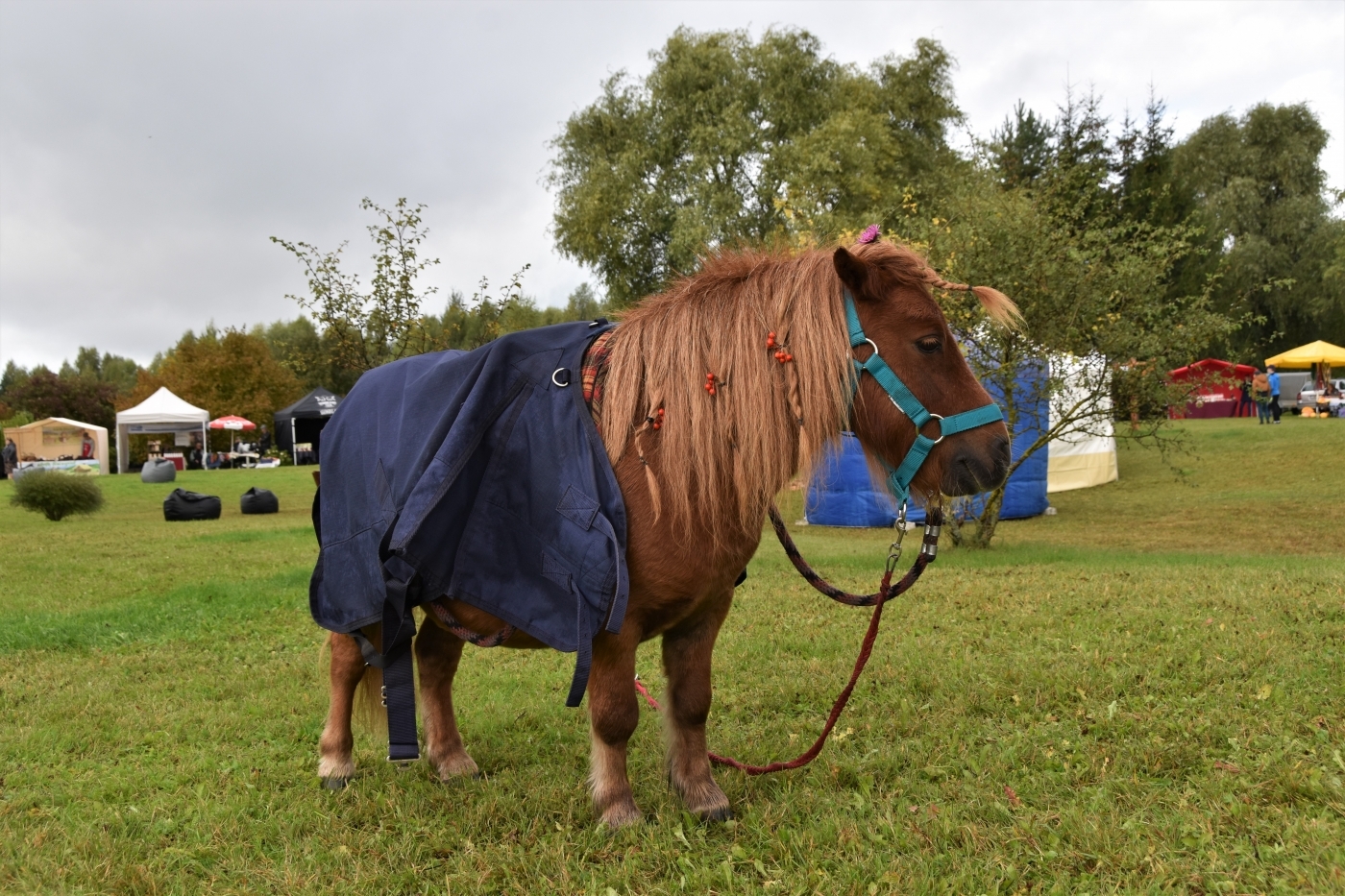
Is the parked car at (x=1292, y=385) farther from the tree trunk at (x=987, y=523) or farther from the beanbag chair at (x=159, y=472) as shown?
the beanbag chair at (x=159, y=472)

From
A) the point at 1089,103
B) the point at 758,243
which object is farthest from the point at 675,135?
the point at 758,243

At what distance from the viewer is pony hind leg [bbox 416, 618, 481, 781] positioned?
168 inches

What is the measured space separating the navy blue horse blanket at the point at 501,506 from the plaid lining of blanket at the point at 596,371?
1.2 inches

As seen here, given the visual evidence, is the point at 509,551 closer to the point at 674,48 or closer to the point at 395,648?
the point at 395,648

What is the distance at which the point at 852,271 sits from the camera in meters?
3.15

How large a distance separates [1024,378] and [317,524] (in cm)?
999

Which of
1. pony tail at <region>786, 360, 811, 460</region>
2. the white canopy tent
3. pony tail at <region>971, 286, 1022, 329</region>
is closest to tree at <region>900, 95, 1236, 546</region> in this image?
pony tail at <region>971, 286, 1022, 329</region>

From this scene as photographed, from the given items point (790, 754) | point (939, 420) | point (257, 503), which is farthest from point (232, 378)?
point (939, 420)

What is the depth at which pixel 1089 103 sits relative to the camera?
94.6 feet

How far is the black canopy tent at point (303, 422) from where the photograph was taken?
Result: 43656 millimetres

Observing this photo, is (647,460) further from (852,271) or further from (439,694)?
(439,694)

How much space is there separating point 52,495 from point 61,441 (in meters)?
33.4

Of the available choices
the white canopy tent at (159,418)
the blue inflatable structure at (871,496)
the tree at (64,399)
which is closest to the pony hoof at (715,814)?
the blue inflatable structure at (871,496)

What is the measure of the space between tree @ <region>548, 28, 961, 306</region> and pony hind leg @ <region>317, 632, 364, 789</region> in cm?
2425
